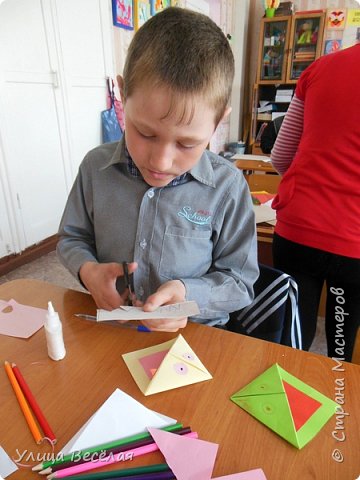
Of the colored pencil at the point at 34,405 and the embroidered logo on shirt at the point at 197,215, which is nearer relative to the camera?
the colored pencil at the point at 34,405

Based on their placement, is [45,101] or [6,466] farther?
[45,101]

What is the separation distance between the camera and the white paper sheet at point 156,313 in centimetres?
58

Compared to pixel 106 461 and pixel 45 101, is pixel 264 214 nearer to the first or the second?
Answer: pixel 106 461

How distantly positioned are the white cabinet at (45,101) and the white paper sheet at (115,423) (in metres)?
2.02

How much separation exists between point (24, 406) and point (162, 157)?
433 mm

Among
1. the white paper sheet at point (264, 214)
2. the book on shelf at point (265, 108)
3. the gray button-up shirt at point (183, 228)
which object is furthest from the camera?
the book on shelf at point (265, 108)

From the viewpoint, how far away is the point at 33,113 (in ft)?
7.68

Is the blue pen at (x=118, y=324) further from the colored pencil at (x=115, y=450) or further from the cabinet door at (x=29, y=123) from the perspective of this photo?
the cabinet door at (x=29, y=123)

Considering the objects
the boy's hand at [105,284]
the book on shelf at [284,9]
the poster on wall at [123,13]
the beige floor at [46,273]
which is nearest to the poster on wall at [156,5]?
the poster on wall at [123,13]

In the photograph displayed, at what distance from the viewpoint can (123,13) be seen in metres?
2.83

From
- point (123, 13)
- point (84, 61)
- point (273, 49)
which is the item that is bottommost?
point (84, 61)

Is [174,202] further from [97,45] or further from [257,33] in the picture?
[257,33]

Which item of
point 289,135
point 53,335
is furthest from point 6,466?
point 289,135

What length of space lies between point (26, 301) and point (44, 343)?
0.54 feet
